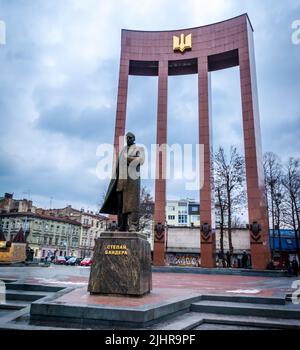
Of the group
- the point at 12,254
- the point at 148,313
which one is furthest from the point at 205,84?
the point at 148,313

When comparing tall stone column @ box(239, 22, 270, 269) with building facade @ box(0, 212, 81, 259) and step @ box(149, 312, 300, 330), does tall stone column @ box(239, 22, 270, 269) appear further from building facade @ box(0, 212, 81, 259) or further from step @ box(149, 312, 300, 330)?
building facade @ box(0, 212, 81, 259)

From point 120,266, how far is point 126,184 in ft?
6.60

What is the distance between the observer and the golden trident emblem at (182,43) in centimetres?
2845

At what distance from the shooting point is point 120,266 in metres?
6.46

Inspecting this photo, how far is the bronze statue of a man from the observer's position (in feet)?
24.3

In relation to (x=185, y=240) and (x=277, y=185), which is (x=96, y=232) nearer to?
(x=185, y=240)

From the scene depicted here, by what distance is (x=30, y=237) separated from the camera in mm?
62250

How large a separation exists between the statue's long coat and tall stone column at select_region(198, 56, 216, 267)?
17.1 meters

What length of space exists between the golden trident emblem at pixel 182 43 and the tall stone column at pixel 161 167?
1.74 metres

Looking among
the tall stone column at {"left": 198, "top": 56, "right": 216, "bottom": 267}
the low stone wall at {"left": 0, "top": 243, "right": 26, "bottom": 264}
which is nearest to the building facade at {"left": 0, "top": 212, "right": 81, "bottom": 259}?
the low stone wall at {"left": 0, "top": 243, "right": 26, "bottom": 264}

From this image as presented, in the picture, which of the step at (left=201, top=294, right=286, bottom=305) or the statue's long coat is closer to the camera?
the step at (left=201, top=294, right=286, bottom=305)

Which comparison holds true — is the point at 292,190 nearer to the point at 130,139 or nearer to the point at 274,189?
the point at 274,189
